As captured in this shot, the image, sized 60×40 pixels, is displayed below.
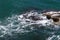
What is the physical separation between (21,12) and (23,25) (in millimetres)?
3646

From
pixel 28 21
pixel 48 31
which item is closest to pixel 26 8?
pixel 28 21

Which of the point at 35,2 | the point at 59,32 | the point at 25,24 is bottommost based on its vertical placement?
the point at 59,32

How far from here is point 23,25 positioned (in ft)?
100

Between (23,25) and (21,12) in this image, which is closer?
(23,25)

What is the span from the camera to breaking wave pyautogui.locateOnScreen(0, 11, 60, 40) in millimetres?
29280

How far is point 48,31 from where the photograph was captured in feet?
96.7

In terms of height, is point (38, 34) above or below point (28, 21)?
below

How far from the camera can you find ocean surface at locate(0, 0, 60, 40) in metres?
28.4

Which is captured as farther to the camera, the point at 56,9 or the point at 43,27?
the point at 56,9

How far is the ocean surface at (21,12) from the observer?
1117 inches

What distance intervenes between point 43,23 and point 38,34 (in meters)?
2.42

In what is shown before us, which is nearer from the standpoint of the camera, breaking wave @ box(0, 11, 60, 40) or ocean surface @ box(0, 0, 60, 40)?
ocean surface @ box(0, 0, 60, 40)

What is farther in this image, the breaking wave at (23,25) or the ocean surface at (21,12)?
the breaking wave at (23,25)

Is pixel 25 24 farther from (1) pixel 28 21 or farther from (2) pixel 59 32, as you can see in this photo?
(2) pixel 59 32
